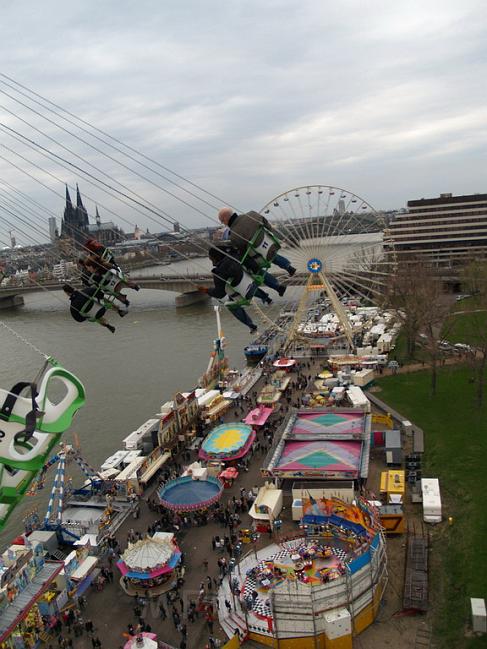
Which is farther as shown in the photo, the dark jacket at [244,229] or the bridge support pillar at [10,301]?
the bridge support pillar at [10,301]

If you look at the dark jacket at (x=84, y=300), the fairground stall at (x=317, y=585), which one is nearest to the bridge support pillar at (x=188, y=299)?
the fairground stall at (x=317, y=585)

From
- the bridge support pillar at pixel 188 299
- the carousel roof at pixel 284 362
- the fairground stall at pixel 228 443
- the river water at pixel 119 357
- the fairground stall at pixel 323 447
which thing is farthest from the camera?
the bridge support pillar at pixel 188 299

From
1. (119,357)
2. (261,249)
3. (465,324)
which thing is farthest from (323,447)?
(119,357)

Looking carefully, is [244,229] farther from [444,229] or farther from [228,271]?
[444,229]

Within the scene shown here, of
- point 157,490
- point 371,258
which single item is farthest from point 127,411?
point 371,258

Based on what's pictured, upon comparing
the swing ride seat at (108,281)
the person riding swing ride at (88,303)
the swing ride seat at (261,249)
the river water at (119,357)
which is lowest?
the river water at (119,357)

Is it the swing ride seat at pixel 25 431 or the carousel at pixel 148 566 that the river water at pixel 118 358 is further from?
the carousel at pixel 148 566

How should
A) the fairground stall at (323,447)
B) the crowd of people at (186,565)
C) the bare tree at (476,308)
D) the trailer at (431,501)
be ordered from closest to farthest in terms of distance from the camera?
the crowd of people at (186,565), the trailer at (431,501), the fairground stall at (323,447), the bare tree at (476,308)

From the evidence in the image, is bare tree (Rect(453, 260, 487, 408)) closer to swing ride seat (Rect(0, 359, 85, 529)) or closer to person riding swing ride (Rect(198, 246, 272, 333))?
person riding swing ride (Rect(198, 246, 272, 333))
